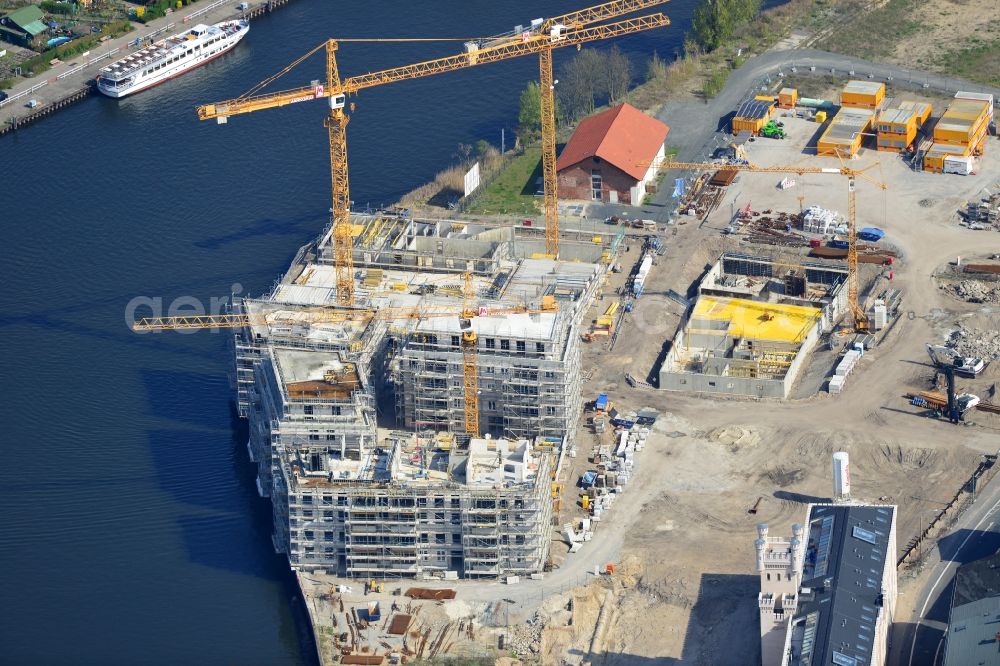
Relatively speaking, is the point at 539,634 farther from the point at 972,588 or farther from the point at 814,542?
the point at 972,588

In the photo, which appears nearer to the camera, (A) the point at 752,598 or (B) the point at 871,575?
(B) the point at 871,575

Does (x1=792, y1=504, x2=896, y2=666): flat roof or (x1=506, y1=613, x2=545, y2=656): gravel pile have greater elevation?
(x1=792, y1=504, x2=896, y2=666): flat roof

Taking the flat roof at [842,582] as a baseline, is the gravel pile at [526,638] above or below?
below

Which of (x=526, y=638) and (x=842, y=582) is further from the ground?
(x=842, y=582)

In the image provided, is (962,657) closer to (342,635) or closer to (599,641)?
(599,641)

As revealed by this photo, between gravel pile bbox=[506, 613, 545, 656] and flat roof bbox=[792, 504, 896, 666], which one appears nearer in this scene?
flat roof bbox=[792, 504, 896, 666]

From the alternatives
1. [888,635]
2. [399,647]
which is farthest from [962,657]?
[399,647]

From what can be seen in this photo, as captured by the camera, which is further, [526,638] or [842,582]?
[526,638]

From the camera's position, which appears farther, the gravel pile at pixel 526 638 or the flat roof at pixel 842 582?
the gravel pile at pixel 526 638
